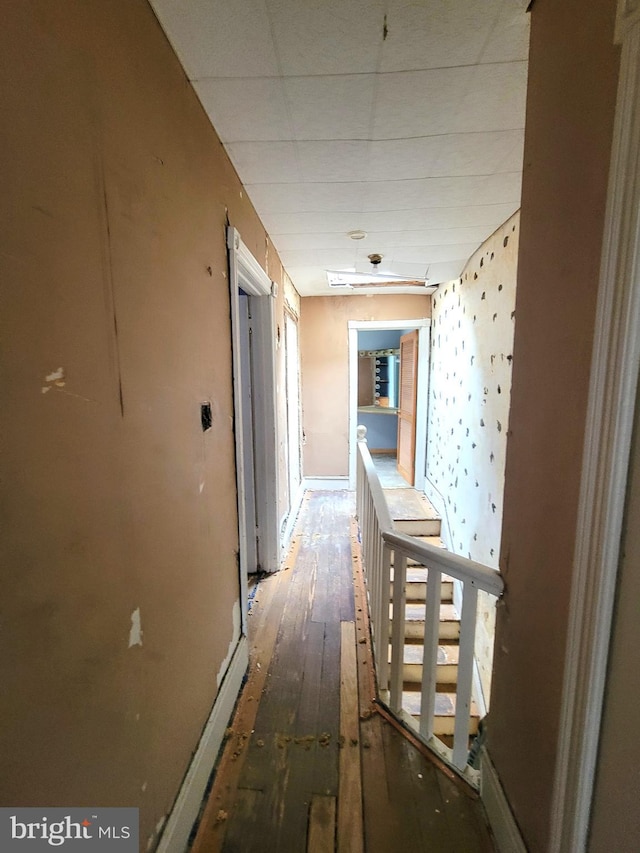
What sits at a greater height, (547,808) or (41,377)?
(41,377)

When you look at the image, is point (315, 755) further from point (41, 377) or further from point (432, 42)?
point (432, 42)

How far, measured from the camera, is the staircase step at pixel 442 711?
245cm

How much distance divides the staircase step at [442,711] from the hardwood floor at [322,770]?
98cm

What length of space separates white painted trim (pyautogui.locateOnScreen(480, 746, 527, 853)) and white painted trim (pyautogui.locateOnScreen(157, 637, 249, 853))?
95cm

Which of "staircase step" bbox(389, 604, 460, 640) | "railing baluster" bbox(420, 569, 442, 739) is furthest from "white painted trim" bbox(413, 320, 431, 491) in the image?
"railing baluster" bbox(420, 569, 442, 739)

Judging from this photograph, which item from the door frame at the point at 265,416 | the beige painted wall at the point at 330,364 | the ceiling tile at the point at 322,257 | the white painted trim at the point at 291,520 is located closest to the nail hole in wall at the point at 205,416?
the door frame at the point at 265,416

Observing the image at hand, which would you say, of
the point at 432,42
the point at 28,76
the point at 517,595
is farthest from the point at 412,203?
the point at 517,595

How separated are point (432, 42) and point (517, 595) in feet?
5.25

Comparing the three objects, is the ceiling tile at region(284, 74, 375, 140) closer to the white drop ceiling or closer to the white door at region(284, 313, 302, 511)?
the white drop ceiling

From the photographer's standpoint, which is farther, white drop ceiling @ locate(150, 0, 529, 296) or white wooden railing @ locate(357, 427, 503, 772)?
white wooden railing @ locate(357, 427, 503, 772)

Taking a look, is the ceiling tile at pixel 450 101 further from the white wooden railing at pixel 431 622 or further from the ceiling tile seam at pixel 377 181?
the white wooden railing at pixel 431 622

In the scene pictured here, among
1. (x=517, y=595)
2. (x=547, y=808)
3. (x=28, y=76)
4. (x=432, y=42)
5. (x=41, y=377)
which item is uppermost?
(x=432, y=42)

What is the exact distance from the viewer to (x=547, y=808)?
0.87 m

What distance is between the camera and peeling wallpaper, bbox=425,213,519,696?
228 centimetres
